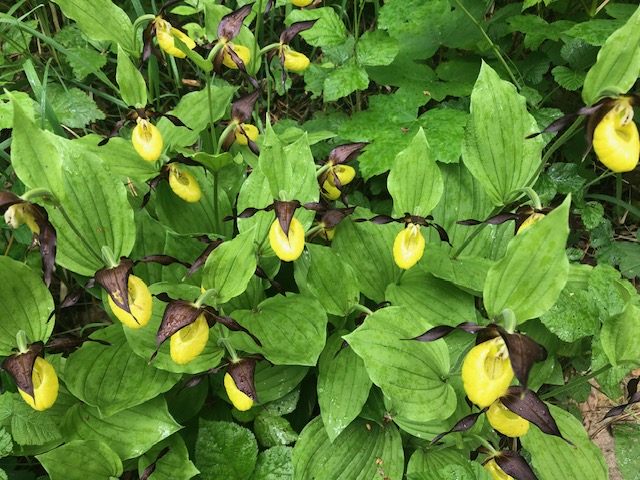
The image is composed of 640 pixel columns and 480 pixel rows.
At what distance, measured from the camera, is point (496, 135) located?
184 cm

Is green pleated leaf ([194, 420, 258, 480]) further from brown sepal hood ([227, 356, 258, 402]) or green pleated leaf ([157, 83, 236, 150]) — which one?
green pleated leaf ([157, 83, 236, 150])

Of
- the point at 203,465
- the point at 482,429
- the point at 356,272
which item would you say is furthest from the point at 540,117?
the point at 203,465

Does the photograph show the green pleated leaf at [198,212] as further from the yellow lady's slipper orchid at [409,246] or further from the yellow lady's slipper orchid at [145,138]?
the yellow lady's slipper orchid at [409,246]

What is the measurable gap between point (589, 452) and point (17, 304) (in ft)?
6.82

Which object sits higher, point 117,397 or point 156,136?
point 156,136

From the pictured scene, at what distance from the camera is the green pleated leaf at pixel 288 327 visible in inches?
67.4

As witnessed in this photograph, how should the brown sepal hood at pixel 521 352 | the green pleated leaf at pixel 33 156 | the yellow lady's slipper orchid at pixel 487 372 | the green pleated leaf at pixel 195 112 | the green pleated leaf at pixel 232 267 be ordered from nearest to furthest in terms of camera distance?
the brown sepal hood at pixel 521 352
the yellow lady's slipper orchid at pixel 487 372
the green pleated leaf at pixel 33 156
the green pleated leaf at pixel 232 267
the green pleated leaf at pixel 195 112

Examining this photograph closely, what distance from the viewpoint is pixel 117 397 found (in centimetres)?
166

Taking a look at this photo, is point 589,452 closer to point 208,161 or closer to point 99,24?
point 208,161

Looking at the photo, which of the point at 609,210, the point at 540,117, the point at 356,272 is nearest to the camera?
the point at 356,272

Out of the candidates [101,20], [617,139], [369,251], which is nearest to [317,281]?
[369,251]

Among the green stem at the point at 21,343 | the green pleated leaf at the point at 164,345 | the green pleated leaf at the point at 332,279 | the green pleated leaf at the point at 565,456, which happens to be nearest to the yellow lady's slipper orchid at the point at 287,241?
the green pleated leaf at the point at 332,279

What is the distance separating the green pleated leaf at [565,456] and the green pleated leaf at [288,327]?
85 cm

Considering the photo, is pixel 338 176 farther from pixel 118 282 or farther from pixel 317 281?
pixel 118 282
